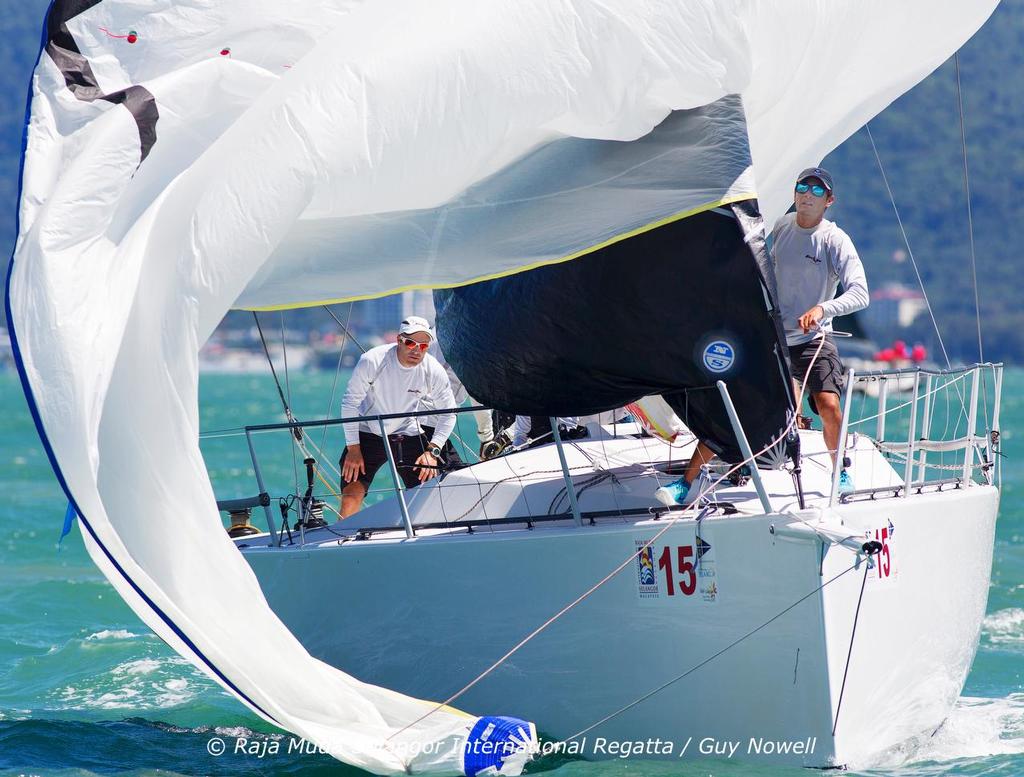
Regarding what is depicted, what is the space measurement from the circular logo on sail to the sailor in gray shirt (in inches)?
31.9

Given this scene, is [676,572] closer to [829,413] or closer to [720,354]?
[720,354]

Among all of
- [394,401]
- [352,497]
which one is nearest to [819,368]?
[394,401]

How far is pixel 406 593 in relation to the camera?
22.0ft

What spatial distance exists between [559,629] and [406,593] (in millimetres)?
794

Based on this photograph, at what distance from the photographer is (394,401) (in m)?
8.17

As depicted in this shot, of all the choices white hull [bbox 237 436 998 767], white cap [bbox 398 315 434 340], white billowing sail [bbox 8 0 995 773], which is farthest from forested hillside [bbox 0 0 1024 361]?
white billowing sail [bbox 8 0 995 773]

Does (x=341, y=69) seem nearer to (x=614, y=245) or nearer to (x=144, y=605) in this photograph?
(x=614, y=245)

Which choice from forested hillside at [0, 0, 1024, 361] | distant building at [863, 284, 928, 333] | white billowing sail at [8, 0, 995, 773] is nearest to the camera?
white billowing sail at [8, 0, 995, 773]

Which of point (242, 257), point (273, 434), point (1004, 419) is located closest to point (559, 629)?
point (242, 257)

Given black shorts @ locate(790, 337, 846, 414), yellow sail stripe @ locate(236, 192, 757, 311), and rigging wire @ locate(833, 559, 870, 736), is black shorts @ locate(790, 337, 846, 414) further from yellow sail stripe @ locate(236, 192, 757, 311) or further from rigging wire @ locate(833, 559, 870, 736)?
rigging wire @ locate(833, 559, 870, 736)

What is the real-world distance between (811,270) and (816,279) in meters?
0.05

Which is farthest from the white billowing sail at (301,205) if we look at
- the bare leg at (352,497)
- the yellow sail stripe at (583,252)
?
the bare leg at (352,497)

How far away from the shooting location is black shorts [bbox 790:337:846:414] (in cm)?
680

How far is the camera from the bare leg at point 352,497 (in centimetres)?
800
